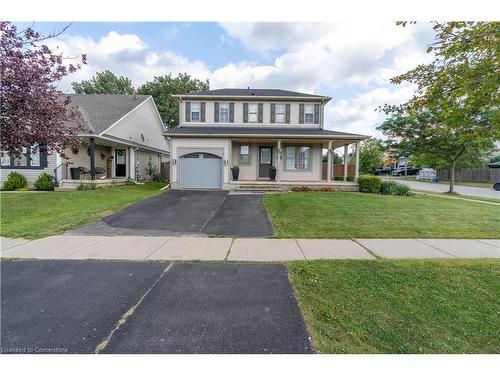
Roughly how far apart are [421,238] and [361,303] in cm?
413

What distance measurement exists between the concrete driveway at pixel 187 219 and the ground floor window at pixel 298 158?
6633mm

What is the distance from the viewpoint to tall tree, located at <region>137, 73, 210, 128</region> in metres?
33.2

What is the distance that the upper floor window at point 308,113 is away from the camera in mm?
16812

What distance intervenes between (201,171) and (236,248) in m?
10.4

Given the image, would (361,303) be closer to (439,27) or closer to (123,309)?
(123,309)

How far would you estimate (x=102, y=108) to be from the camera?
18.6m

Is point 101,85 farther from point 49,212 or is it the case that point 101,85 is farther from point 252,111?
point 49,212

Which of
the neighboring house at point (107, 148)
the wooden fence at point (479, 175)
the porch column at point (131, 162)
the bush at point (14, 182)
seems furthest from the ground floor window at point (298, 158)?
the wooden fence at point (479, 175)

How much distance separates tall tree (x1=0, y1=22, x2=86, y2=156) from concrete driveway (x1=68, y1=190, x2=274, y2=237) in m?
2.52

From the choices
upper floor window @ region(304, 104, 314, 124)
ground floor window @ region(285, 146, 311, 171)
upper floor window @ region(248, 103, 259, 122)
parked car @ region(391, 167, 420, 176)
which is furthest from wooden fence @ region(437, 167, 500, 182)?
upper floor window @ region(248, 103, 259, 122)

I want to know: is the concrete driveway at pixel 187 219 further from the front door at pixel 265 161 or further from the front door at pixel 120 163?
the front door at pixel 120 163

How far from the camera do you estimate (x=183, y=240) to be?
5.61m

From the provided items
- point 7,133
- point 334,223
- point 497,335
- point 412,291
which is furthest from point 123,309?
point 334,223

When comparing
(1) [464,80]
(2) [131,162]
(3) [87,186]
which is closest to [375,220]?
(1) [464,80]
